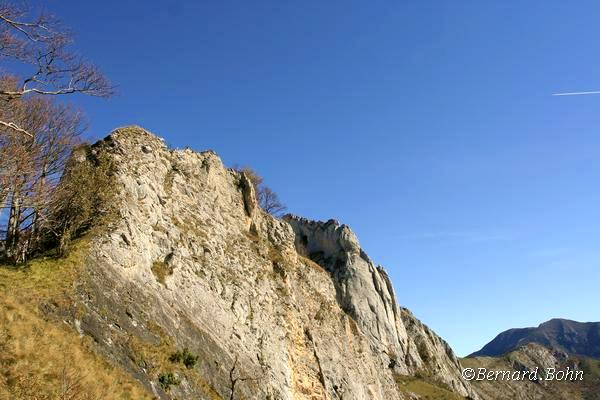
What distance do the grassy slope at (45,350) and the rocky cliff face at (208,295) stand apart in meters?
1.40

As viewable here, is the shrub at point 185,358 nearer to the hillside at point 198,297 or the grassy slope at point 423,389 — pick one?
the hillside at point 198,297

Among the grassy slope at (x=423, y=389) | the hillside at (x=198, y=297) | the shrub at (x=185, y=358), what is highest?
the hillside at (x=198, y=297)

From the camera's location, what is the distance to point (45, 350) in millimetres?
18500

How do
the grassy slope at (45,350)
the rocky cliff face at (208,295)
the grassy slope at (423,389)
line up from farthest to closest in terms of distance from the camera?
the grassy slope at (423,389), the rocky cliff face at (208,295), the grassy slope at (45,350)

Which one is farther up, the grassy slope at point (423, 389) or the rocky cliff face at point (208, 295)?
the rocky cliff face at point (208, 295)

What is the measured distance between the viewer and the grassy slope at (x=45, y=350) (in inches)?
659

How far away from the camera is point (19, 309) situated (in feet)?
65.1

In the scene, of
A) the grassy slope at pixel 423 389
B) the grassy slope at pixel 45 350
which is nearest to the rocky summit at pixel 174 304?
the grassy slope at pixel 45 350

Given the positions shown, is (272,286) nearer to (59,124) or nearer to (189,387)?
(189,387)

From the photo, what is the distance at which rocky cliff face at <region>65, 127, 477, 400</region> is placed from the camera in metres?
26.2

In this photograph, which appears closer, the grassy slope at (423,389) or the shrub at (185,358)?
the shrub at (185,358)

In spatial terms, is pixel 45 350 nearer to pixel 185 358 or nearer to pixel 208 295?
pixel 185 358

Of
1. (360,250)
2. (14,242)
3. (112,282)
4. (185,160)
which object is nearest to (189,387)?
(112,282)

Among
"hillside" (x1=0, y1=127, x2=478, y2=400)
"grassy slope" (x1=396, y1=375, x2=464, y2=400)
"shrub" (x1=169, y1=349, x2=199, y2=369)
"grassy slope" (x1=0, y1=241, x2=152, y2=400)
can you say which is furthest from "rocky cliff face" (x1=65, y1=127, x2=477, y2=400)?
"grassy slope" (x1=396, y1=375, x2=464, y2=400)
